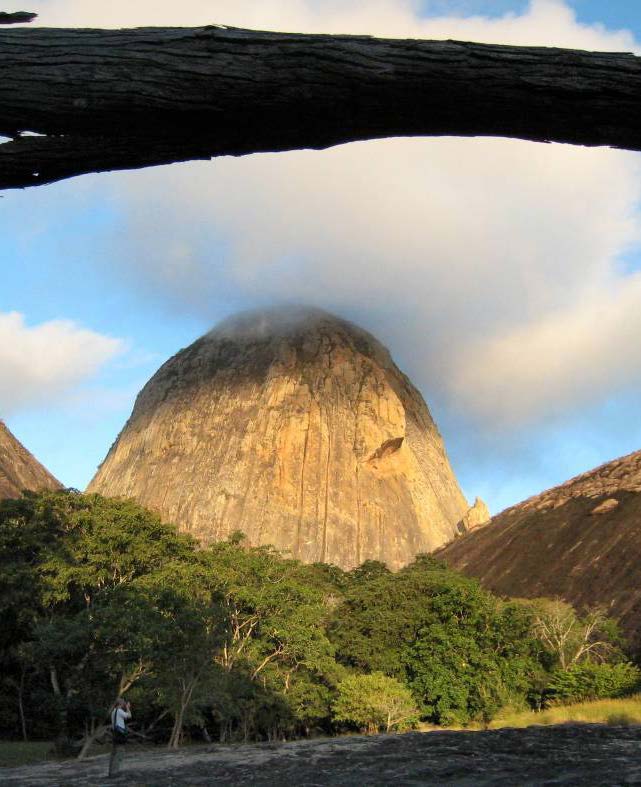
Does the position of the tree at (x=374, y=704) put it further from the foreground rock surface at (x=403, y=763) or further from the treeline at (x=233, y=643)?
the foreground rock surface at (x=403, y=763)

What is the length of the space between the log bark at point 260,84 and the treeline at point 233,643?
25.6 metres

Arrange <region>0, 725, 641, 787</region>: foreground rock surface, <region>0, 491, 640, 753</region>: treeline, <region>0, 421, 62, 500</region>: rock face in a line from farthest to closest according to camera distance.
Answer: <region>0, 421, 62, 500</region>: rock face
<region>0, 491, 640, 753</region>: treeline
<region>0, 725, 641, 787</region>: foreground rock surface

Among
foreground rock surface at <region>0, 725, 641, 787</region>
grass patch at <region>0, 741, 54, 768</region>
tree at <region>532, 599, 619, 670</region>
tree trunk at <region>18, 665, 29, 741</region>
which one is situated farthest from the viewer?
tree at <region>532, 599, 619, 670</region>

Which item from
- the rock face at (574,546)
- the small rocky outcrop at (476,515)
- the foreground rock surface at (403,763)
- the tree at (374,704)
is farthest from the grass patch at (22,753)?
the small rocky outcrop at (476,515)

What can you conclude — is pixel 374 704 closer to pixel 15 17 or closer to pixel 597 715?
pixel 597 715

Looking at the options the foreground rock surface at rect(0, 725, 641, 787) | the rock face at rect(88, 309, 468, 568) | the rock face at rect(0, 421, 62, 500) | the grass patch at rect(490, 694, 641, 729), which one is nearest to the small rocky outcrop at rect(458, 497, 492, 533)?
the rock face at rect(88, 309, 468, 568)

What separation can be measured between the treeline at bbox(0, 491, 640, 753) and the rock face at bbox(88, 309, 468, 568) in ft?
142

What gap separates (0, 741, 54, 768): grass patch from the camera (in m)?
31.3

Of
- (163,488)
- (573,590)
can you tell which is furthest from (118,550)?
(163,488)

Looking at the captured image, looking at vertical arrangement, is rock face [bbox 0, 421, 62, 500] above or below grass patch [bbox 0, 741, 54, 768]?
above

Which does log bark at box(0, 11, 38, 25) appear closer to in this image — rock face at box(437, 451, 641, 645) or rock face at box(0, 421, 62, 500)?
rock face at box(437, 451, 641, 645)

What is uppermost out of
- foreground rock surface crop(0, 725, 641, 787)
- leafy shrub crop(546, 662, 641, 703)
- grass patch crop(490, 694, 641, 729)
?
leafy shrub crop(546, 662, 641, 703)

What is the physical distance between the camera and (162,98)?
4.38 m

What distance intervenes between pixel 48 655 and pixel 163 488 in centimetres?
6601
